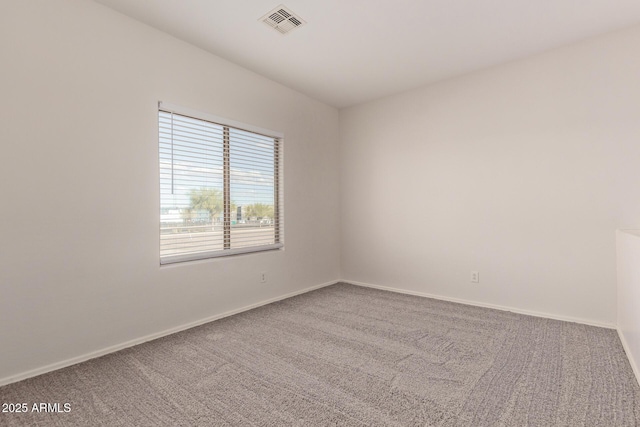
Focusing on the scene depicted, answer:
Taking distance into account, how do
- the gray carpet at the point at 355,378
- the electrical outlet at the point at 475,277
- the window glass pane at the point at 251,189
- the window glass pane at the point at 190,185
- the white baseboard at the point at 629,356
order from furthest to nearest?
the electrical outlet at the point at 475,277, the window glass pane at the point at 251,189, the window glass pane at the point at 190,185, the white baseboard at the point at 629,356, the gray carpet at the point at 355,378

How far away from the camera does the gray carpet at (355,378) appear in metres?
1.67

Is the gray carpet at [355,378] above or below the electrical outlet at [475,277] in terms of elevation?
below

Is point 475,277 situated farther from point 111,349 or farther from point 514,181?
point 111,349

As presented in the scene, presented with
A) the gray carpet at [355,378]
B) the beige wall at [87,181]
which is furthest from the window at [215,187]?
the gray carpet at [355,378]

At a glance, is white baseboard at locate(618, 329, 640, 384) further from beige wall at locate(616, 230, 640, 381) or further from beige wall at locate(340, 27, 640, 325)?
beige wall at locate(340, 27, 640, 325)

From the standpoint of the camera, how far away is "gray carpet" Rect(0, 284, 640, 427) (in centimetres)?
167

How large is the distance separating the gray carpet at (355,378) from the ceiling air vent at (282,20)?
2.70m

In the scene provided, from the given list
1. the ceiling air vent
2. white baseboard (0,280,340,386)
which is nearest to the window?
white baseboard (0,280,340,386)

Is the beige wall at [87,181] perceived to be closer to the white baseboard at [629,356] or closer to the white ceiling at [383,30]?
the white ceiling at [383,30]

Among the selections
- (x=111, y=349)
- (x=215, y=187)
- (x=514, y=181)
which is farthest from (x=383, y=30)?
(x=111, y=349)

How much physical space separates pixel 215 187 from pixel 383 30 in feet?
7.22

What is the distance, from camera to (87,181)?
2359mm

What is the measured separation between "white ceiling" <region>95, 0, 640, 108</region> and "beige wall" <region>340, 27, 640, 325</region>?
0.33m

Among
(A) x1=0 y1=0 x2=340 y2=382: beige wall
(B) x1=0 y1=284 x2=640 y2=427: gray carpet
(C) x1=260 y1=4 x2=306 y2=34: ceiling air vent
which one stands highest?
(C) x1=260 y1=4 x2=306 y2=34: ceiling air vent
